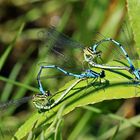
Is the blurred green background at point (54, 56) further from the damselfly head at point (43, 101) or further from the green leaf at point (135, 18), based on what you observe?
the green leaf at point (135, 18)

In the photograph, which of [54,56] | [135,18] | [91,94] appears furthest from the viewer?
[54,56]

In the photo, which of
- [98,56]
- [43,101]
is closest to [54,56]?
[98,56]

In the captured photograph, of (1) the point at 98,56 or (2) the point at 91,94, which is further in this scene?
(1) the point at 98,56

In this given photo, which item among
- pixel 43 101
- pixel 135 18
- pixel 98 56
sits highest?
pixel 135 18

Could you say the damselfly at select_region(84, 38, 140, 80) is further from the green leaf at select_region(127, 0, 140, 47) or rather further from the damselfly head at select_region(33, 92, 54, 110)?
the damselfly head at select_region(33, 92, 54, 110)

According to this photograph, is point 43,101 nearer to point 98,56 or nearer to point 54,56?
point 98,56

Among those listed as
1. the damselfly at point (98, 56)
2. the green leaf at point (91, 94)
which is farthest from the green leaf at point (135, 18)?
the green leaf at point (91, 94)
